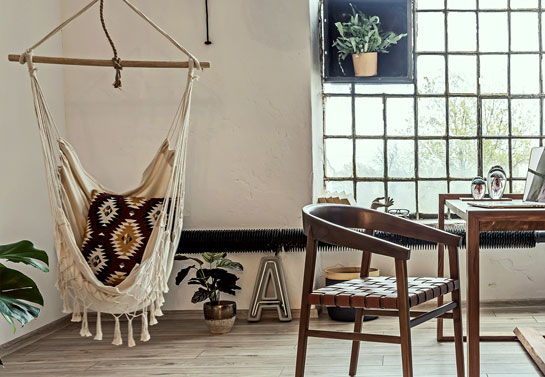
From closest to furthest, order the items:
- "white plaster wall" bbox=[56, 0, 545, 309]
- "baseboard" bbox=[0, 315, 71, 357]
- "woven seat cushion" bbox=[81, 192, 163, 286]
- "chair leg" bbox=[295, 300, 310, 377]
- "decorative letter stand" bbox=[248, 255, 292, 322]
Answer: "chair leg" bbox=[295, 300, 310, 377]
"woven seat cushion" bbox=[81, 192, 163, 286]
"baseboard" bbox=[0, 315, 71, 357]
"decorative letter stand" bbox=[248, 255, 292, 322]
"white plaster wall" bbox=[56, 0, 545, 309]

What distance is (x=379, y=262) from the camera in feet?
13.0

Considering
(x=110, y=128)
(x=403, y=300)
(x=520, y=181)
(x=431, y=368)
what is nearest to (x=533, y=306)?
(x=520, y=181)

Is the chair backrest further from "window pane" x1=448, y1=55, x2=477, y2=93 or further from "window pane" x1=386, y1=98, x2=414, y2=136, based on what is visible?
"window pane" x1=448, y1=55, x2=477, y2=93

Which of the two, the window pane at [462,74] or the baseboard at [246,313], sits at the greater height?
the window pane at [462,74]

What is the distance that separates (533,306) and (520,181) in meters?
0.80

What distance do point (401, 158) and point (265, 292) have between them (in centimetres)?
123

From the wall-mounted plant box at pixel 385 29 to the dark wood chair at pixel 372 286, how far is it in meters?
1.76

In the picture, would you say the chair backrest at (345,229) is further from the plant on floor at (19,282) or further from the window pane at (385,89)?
the window pane at (385,89)

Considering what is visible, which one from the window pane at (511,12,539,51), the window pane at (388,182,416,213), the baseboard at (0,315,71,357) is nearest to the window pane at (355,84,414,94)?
the window pane at (388,182,416,213)

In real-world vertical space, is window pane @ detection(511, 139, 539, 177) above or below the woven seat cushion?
above

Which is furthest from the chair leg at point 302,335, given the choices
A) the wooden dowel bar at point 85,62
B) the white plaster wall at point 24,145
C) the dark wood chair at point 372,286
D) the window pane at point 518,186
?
the window pane at point 518,186

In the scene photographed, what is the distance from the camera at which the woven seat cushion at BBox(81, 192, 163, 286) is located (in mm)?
3062

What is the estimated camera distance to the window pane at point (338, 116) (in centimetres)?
423

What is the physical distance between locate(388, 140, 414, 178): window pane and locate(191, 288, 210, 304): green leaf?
4.68ft
